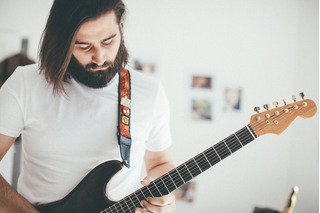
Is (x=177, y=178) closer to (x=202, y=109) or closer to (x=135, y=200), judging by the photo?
(x=135, y=200)

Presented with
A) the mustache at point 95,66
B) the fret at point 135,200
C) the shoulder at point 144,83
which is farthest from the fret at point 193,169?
the mustache at point 95,66

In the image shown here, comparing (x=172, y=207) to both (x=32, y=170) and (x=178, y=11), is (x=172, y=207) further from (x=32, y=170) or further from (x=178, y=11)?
(x=178, y=11)

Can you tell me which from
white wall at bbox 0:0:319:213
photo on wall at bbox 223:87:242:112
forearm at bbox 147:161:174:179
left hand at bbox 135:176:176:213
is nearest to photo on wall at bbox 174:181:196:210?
white wall at bbox 0:0:319:213

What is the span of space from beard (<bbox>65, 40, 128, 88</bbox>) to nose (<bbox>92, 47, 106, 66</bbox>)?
0.02m

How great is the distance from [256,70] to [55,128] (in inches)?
59.1

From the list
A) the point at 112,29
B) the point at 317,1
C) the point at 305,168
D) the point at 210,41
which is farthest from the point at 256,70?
the point at 112,29

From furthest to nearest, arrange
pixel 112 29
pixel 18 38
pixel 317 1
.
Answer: pixel 317 1 < pixel 18 38 < pixel 112 29

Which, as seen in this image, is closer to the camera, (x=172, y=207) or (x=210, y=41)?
(x=172, y=207)

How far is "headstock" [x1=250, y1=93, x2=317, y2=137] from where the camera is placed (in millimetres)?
802

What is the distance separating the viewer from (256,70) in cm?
183

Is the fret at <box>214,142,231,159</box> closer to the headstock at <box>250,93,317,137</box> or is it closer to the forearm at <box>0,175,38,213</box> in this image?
the headstock at <box>250,93,317,137</box>

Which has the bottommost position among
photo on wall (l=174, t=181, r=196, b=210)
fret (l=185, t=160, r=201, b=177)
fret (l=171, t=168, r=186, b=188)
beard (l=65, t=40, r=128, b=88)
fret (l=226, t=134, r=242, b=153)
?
photo on wall (l=174, t=181, r=196, b=210)

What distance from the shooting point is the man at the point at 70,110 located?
2.61 feet

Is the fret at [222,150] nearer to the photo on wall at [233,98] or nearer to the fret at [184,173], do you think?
the fret at [184,173]
